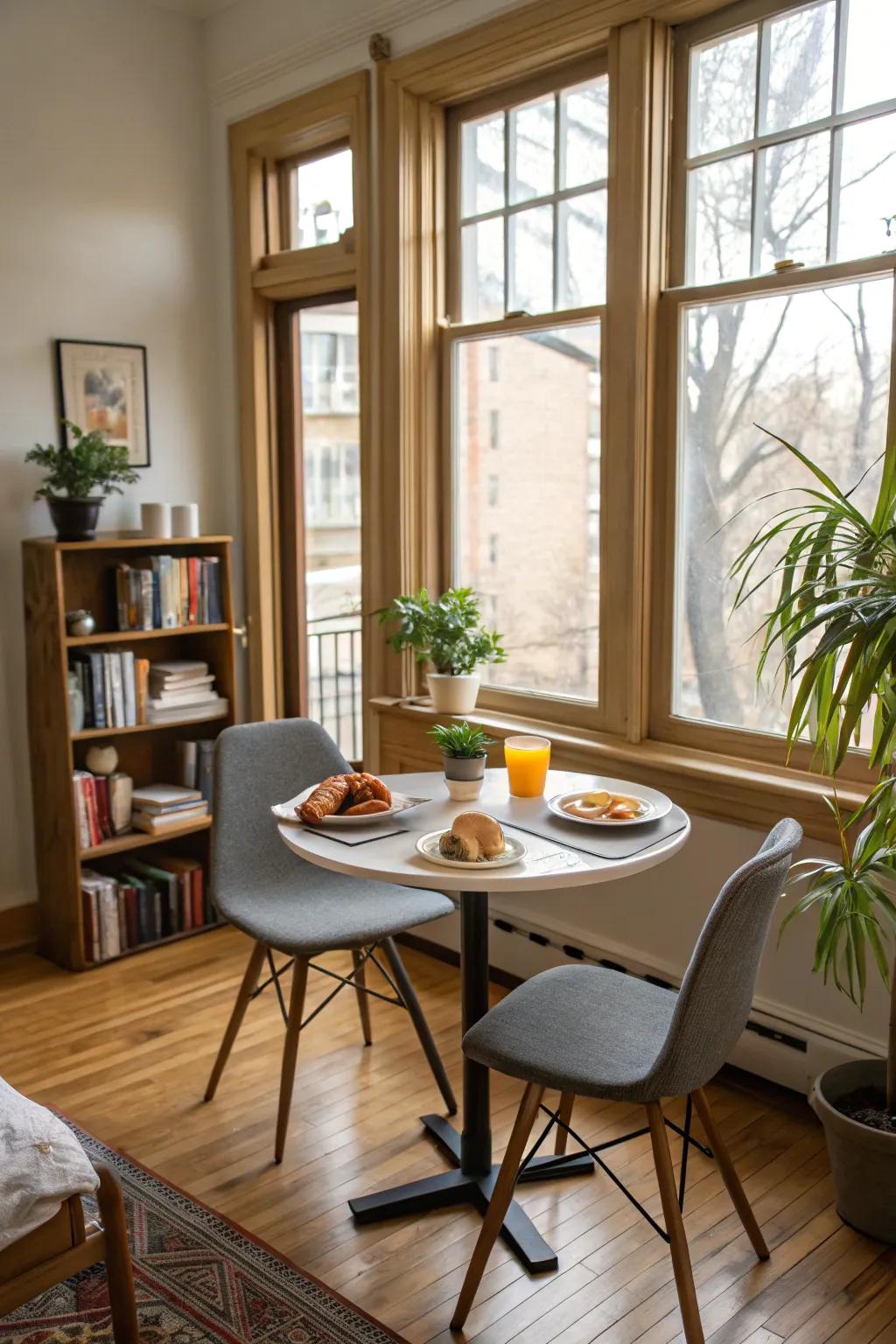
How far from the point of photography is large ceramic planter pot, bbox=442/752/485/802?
2.52m

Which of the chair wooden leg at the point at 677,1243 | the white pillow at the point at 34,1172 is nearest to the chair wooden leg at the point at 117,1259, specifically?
the white pillow at the point at 34,1172

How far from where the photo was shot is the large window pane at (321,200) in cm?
383

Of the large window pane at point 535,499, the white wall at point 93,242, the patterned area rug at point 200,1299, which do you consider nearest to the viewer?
the patterned area rug at point 200,1299

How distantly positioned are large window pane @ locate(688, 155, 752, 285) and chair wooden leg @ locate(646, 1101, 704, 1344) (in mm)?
1953

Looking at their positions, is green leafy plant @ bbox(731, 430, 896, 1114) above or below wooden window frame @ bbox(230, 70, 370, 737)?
below

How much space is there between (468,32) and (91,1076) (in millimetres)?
2913

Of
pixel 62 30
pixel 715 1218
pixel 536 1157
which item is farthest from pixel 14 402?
pixel 715 1218

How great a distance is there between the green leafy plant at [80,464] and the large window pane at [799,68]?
6.76 feet

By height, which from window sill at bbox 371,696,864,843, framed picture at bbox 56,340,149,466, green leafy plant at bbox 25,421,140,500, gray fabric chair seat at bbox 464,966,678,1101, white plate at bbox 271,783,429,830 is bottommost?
gray fabric chair seat at bbox 464,966,678,1101

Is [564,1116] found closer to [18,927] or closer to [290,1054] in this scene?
[290,1054]

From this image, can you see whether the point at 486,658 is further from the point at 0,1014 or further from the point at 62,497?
the point at 0,1014

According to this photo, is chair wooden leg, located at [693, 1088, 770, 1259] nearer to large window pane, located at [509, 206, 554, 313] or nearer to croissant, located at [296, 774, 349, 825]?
croissant, located at [296, 774, 349, 825]

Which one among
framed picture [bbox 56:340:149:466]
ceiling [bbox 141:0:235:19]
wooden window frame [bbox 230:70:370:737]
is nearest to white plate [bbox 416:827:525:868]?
wooden window frame [bbox 230:70:370:737]

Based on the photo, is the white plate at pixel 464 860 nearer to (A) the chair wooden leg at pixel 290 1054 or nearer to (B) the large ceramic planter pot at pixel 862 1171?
(A) the chair wooden leg at pixel 290 1054
